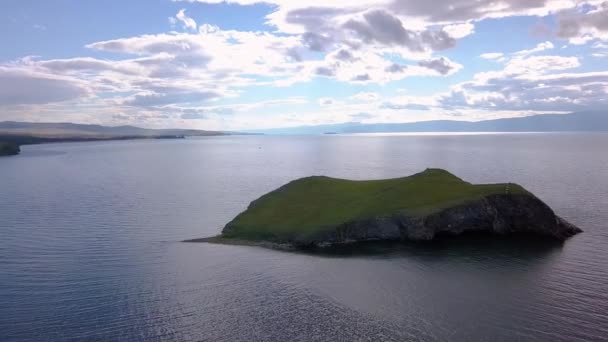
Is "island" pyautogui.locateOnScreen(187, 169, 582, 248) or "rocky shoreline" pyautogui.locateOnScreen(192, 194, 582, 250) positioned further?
"island" pyautogui.locateOnScreen(187, 169, 582, 248)

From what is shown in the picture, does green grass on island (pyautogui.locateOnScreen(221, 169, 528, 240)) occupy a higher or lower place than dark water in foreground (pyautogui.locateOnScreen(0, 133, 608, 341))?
higher

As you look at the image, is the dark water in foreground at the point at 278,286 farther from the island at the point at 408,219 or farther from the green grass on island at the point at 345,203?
the green grass on island at the point at 345,203

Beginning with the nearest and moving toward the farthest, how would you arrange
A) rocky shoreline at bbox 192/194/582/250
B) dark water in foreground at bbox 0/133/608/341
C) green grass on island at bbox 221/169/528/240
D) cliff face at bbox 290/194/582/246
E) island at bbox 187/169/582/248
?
dark water in foreground at bbox 0/133/608/341 → rocky shoreline at bbox 192/194/582/250 → cliff face at bbox 290/194/582/246 → island at bbox 187/169/582/248 → green grass on island at bbox 221/169/528/240

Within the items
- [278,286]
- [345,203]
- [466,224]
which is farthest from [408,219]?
[278,286]

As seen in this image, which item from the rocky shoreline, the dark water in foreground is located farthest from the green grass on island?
the dark water in foreground

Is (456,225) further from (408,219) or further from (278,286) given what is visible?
(278,286)

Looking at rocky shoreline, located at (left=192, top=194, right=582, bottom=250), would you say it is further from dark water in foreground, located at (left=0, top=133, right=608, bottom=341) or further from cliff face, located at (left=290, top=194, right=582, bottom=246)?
dark water in foreground, located at (left=0, top=133, right=608, bottom=341)

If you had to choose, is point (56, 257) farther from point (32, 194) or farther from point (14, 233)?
point (32, 194)

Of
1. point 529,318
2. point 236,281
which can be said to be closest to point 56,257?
point 236,281
